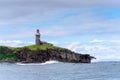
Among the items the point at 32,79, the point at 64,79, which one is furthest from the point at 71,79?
the point at 32,79

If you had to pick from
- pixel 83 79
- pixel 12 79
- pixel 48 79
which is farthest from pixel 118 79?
pixel 12 79

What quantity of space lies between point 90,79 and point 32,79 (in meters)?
10.9

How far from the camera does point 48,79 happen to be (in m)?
84.5

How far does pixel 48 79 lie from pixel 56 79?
1.68 metres

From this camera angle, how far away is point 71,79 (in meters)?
84.5

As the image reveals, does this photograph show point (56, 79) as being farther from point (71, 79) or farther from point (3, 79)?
point (3, 79)

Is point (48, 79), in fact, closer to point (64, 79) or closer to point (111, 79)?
point (64, 79)

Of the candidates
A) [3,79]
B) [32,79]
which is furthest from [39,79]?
[3,79]

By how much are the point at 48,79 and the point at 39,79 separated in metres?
1.74

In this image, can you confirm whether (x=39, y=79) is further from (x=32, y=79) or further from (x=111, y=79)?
(x=111, y=79)

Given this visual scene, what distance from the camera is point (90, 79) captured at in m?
84.6

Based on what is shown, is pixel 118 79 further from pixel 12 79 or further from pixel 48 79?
pixel 12 79

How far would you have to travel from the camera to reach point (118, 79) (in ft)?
265

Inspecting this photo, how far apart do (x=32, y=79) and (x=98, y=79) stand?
1224cm
